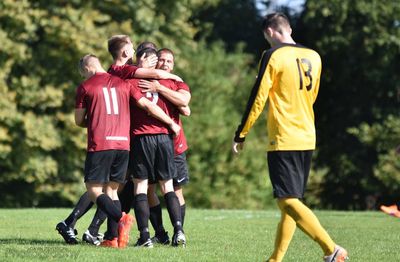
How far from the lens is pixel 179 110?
1076cm

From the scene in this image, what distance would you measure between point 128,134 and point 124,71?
685 mm

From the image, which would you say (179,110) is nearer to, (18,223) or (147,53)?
(147,53)

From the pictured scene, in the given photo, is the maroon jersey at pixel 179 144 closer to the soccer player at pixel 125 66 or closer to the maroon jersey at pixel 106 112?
the soccer player at pixel 125 66

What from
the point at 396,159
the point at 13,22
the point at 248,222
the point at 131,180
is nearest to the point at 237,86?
the point at 396,159

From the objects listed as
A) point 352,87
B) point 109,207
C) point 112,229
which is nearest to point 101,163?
point 109,207

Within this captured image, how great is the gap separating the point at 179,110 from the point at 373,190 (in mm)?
26425

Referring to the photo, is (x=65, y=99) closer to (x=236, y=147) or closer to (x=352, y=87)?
(x=352, y=87)

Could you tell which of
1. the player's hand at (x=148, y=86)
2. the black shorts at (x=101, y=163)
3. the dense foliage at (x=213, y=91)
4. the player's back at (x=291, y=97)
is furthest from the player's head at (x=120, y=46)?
the dense foliage at (x=213, y=91)

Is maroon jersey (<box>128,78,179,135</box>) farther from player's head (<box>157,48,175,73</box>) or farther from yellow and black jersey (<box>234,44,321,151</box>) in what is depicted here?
yellow and black jersey (<box>234,44,321,151</box>)

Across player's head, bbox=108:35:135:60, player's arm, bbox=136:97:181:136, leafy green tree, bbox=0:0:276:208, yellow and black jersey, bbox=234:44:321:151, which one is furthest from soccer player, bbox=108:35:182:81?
leafy green tree, bbox=0:0:276:208

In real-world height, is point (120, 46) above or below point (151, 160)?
above

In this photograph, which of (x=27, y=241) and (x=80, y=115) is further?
(x=27, y=241)

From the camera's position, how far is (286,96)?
28.6 ft

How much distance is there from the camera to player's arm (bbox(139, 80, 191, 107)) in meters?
10.4
